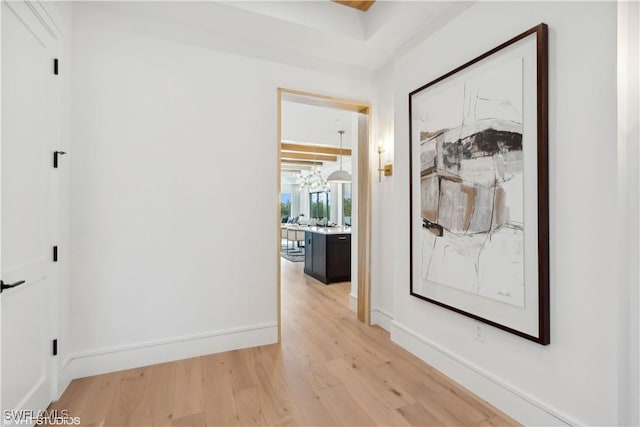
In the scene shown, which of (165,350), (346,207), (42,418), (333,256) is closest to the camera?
(42,418)

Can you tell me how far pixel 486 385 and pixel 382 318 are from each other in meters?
1.42

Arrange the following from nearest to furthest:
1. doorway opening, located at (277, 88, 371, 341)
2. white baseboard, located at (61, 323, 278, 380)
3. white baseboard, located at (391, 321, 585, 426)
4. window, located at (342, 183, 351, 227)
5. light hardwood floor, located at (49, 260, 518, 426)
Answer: white baseboard, located at (391, 321, 585, 426) < light hardwood floor, located at (49, 260, 518, 426) < white baseboard, located at (61, 323, 278, 380) < doorway opening, located at (277, 88, 371, 341) < window, located at (342, 183, 351, 227)

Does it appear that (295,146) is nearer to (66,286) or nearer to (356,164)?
(356,164)

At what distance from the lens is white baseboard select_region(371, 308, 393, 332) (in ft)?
11.0

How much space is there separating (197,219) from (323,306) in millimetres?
2132

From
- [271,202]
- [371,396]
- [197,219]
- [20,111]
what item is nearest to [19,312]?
[20,111]

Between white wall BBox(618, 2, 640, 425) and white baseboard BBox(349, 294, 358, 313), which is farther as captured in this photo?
white baseboard BBox(349, 294, 358, 313)

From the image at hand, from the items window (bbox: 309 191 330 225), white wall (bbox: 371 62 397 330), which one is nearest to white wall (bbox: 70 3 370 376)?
white wall (bbox: 371 62 397 330)

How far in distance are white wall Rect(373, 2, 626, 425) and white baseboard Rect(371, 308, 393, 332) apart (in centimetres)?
119

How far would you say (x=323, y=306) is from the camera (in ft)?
13.5

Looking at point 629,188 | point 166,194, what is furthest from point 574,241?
point 166,194

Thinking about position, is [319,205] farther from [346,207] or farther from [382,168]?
[382,168]

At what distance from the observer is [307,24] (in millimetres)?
2688

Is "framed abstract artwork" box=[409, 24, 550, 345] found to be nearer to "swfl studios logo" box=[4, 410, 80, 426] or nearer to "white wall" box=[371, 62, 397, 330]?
"white wall" box=[371, 62, 397, 330]
